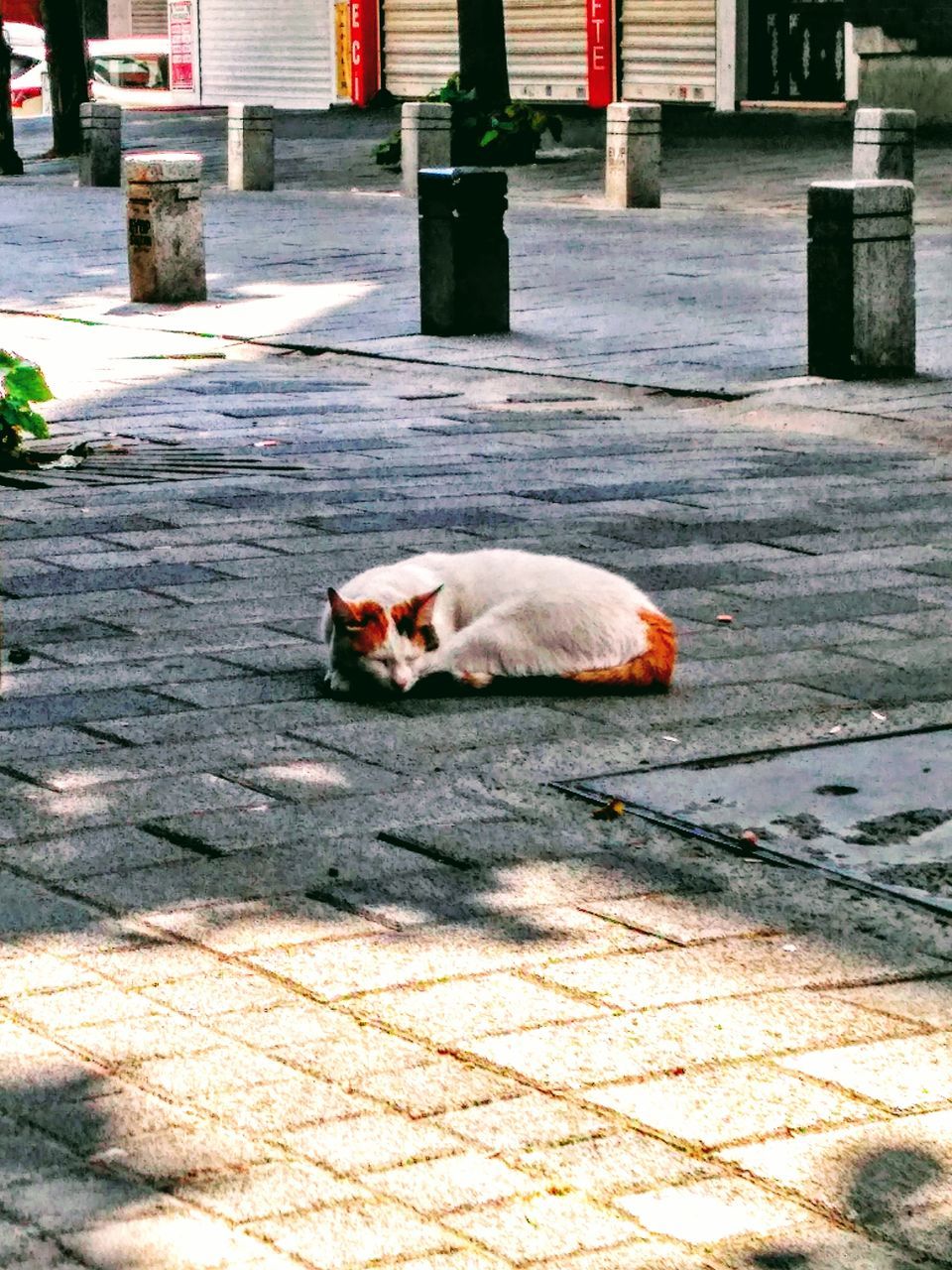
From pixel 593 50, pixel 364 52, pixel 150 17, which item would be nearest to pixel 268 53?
pixel 364 52

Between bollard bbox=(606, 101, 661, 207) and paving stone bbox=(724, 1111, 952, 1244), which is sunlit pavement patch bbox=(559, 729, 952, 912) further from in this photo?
bollard bbox=(606, 101, 661, 207)

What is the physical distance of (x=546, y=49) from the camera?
32031 mm

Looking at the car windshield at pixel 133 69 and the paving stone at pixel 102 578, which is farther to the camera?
the car windshield at pixel 133 69

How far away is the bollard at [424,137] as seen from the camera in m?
22.2

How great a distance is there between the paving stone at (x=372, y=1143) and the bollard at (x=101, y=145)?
22.1m

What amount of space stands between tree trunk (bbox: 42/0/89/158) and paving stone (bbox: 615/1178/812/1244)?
25.6m

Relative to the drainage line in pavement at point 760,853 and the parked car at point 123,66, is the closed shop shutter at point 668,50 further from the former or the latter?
the drainage line in pavement at point 760,853

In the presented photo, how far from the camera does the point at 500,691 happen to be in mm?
5375

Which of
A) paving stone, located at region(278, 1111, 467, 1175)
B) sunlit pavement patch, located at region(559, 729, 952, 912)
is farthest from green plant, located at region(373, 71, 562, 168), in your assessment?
paving stone, located at region(278, 1111, 467, 1175)

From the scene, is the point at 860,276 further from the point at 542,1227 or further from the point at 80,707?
the point at 542,1227

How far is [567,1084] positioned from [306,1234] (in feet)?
1.91

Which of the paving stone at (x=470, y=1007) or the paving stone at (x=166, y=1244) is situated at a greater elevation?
the paving stone at (x=166, y=1244)

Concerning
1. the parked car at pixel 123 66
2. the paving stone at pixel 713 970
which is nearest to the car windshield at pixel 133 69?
the parked car at pixel 123 66

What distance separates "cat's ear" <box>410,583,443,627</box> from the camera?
5230 mm
